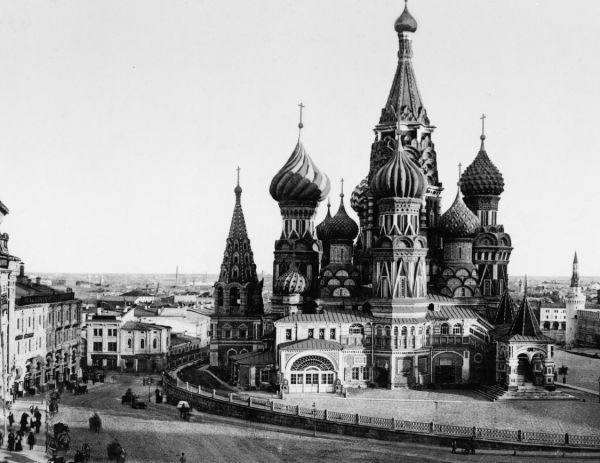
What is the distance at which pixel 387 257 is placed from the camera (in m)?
57.5

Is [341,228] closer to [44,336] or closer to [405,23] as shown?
[405,23]

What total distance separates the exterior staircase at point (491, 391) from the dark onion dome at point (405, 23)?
26.4 meters

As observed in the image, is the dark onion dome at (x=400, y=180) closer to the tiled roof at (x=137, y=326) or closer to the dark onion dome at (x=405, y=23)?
the dark onion dome at (x=405, y=23)

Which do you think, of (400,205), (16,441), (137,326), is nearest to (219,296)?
(137,326)

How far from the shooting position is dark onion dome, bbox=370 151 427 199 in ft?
189

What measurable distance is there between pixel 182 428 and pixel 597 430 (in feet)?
67.3

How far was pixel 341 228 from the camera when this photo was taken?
2552 inches

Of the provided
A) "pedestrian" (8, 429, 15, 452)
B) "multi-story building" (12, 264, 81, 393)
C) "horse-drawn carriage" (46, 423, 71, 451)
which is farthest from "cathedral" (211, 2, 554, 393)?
"pedestrian" (8, 429, 15, 452)

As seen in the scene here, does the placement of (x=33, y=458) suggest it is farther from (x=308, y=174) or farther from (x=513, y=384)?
(x=308, y=174)

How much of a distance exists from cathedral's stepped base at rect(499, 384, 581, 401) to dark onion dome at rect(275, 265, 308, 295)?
15.6 m

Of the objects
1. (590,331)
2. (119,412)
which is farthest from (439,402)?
(590,331)

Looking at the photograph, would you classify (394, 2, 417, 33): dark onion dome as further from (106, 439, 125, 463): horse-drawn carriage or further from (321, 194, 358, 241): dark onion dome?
(106, 439, 125, 463): horse-drawn carriage

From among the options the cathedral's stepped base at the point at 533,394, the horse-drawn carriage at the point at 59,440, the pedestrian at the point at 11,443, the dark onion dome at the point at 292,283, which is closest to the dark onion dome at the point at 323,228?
the dark onion dome at the point at 292,283

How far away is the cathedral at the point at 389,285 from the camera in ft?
182
